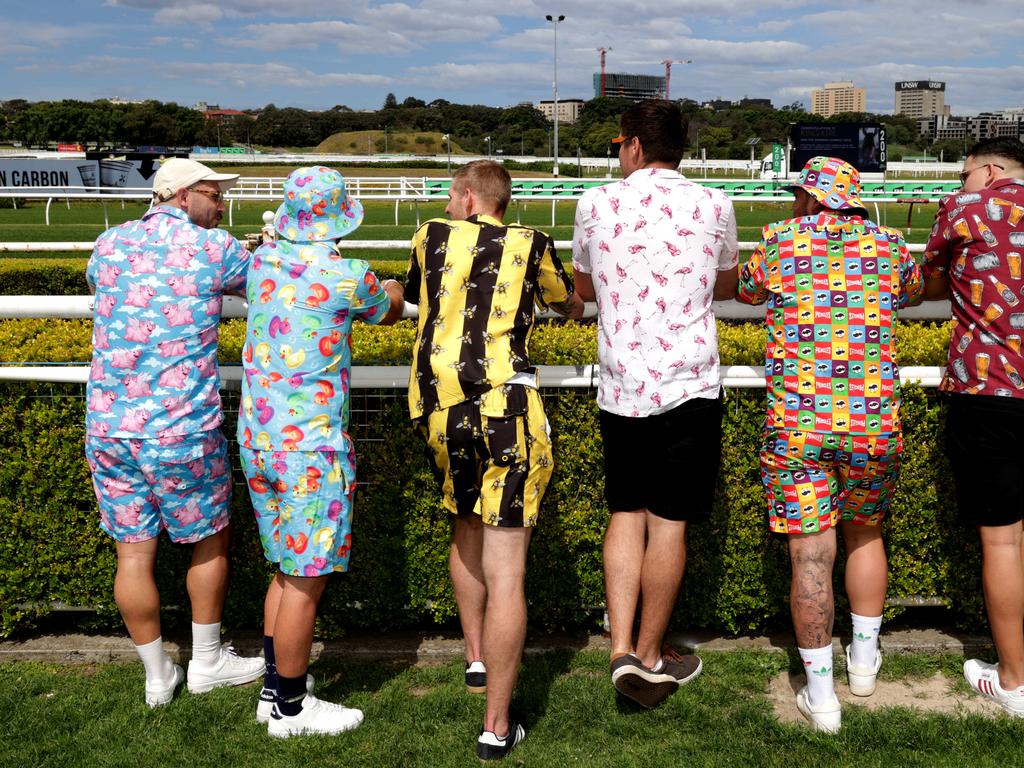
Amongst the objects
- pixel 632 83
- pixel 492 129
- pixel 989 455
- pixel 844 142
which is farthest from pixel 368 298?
pixel 632 83

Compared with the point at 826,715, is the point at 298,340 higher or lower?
higher

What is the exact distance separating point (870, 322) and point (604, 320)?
823mm

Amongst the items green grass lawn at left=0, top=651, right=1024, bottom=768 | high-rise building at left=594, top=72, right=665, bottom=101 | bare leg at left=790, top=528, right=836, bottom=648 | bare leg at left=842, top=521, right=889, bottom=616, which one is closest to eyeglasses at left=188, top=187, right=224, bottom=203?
green grass lawn at left=0, top=651, right=1024, bottom=768

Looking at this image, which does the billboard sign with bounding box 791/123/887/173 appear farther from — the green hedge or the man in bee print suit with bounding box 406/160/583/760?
the man in bee print suit with bounding box 406/160/583/760

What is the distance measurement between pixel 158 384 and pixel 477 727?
1506 millimetres

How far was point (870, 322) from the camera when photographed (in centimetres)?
300

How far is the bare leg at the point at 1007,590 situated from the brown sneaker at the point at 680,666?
3.33 feet

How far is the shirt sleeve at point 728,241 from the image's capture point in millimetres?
3117

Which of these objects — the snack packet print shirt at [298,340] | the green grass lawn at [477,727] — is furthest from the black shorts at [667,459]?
the snack packet print shirt at [298,340]

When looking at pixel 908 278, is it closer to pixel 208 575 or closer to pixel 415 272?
pixel 415 272

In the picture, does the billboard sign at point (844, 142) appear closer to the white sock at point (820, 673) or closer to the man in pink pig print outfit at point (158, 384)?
the white sock at point (820, 673)

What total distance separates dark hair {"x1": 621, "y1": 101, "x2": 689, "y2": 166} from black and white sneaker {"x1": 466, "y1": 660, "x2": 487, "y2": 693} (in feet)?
5.98

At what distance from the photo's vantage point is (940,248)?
129 inches

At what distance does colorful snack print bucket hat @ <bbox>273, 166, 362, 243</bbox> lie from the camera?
2971mm
